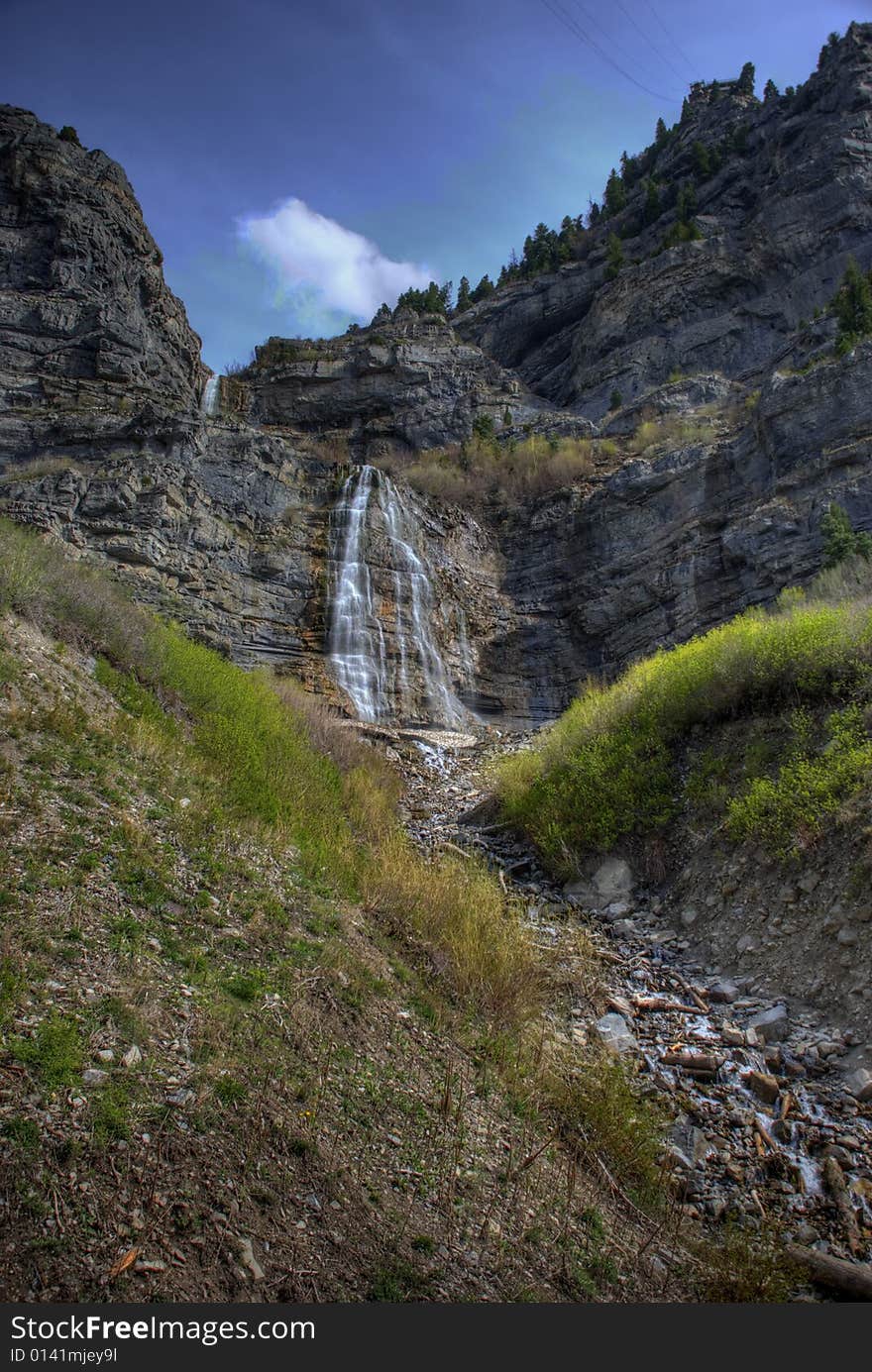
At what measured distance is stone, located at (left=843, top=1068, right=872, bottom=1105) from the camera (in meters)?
5.14

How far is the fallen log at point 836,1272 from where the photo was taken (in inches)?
137

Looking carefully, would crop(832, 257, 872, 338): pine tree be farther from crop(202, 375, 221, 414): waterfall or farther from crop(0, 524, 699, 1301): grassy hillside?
crop(202, 375, 221, 414): waterfall

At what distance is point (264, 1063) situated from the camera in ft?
13.2

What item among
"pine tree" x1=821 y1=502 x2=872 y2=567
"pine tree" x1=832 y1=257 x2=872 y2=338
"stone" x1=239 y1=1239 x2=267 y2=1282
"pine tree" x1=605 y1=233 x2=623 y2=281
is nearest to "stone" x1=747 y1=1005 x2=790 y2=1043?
"stone" x1=239 y1=1239 x2=267 y2=1282

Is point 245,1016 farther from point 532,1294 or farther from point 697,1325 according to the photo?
point 697,1325

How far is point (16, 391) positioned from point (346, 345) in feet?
76.9

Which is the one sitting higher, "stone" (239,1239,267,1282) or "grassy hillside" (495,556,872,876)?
"grassy hillside" (495,556,872,876)

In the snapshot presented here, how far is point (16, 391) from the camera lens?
26.8m

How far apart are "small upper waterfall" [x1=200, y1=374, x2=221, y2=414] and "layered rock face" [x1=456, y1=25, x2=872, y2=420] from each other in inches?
884

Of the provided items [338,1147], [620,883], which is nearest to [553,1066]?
[338,1147]

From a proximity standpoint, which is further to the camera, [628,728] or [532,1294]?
[628,728]

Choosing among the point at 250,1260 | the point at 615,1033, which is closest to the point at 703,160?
the point at 615,1033

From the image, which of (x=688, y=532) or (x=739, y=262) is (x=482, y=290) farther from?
(x=688, y=532)

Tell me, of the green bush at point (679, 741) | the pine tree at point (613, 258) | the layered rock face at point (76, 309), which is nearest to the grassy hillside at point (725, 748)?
the green bush at point (679, 741)
